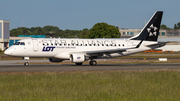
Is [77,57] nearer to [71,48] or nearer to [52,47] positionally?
[71,48]

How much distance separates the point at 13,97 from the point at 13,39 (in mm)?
160740

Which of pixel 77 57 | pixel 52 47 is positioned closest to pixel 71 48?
pixel 77 57

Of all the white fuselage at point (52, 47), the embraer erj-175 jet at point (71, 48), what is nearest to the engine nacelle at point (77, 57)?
the embraer erj-175 jet at point (71, 48)

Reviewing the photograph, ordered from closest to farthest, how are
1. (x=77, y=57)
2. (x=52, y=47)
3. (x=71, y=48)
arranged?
(x=77, y=57)
(x=52, y=47)
(x=71, y=48)

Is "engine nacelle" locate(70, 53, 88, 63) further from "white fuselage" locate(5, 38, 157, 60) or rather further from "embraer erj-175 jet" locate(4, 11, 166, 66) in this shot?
"white fuselage" locate(5, 38, 157, 60)

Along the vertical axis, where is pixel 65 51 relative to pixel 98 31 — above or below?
below

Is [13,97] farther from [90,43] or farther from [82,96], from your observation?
[90,43]

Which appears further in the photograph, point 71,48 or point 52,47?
point 71,48

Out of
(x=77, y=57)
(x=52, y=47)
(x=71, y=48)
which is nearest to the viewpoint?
(x=77, y=57)

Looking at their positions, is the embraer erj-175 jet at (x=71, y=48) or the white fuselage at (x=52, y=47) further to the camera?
the embraer erj-175 jet at (x=71, y=48)

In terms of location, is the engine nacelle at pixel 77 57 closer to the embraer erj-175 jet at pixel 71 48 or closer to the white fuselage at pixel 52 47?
the embraer erj-175 jet at pixel 71 48

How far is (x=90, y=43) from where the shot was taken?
45062mm

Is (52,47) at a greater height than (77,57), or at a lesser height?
greater

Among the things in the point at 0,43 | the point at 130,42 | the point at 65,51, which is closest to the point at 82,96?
the point at 65,51
